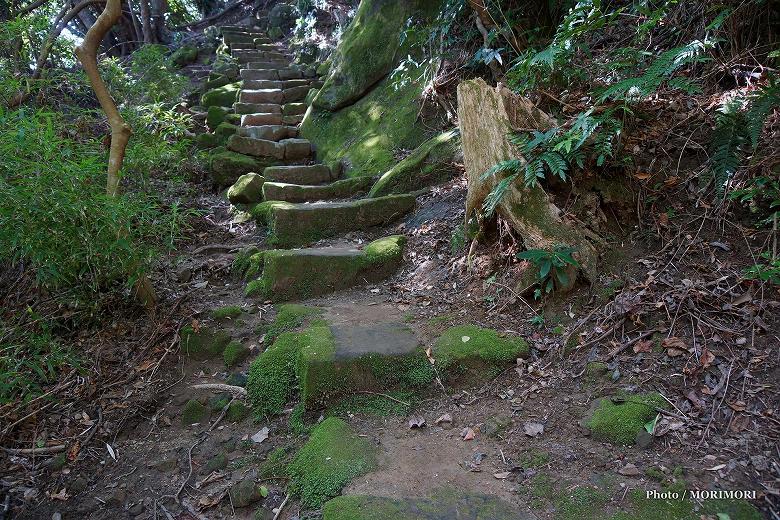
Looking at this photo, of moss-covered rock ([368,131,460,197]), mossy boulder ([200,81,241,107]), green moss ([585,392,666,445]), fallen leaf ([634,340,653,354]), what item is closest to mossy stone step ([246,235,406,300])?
moss-covered rock ([368,131,460,197])

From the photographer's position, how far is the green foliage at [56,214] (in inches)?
114

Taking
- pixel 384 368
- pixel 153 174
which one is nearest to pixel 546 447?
pixel 384 368

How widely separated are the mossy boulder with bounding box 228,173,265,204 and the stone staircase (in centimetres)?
1

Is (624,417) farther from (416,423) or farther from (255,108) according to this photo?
(255,108)

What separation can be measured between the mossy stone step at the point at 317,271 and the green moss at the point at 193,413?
126 cm

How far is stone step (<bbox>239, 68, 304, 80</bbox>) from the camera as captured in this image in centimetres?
1046

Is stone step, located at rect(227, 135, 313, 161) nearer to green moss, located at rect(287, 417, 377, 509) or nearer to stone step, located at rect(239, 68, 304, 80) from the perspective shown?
stone step, located at rect(239, 68, 304, 80)

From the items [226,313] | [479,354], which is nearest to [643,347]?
[479,354]

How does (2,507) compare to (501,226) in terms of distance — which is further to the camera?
(501,226)

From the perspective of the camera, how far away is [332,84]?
814 centimetres

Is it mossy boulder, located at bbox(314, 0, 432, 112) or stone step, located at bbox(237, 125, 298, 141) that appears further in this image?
stone step, located at bbox(237, 125, 298, 141)

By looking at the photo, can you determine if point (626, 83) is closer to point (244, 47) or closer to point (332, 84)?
point (332, 84)

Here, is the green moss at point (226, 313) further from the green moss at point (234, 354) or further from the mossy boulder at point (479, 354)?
the mossy boulder at point (479, 354)

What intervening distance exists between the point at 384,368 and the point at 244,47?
12.6 m
